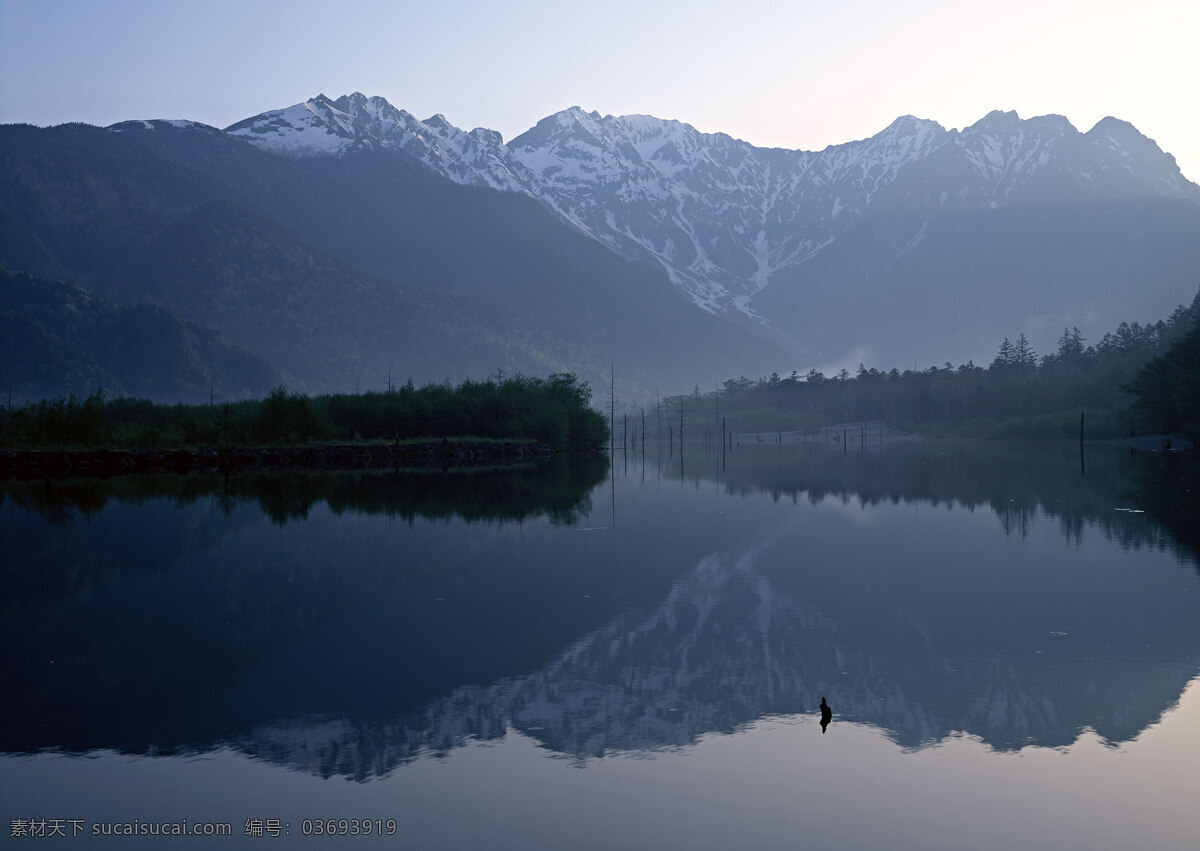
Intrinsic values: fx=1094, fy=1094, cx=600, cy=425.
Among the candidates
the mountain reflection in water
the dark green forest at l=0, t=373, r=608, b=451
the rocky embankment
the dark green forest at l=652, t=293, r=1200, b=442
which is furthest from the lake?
the dark green forest at l=652, t=293, r=1200, b=442

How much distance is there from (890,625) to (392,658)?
25.1 ft

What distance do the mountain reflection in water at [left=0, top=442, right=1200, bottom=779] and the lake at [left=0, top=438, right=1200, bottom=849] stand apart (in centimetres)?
7

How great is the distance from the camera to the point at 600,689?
1316cm

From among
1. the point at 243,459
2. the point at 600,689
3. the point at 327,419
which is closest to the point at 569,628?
the point at 600,689

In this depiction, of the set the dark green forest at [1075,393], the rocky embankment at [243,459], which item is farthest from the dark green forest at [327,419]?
the dark green forest at [1075,393]

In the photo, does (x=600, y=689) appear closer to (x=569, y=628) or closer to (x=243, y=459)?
(x=569, y=628)

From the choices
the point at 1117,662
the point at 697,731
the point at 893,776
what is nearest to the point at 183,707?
the point at 697,731

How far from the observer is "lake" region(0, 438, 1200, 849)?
9.52m

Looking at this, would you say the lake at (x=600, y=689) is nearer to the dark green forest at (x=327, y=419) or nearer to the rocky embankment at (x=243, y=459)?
the rocky embankment at (x=243, y=459)

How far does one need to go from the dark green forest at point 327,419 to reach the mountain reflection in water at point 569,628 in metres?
35.2

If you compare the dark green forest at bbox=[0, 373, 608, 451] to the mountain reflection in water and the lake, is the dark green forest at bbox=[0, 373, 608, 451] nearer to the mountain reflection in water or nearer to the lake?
the mountain reflection in water

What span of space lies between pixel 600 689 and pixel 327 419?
73247 millimetres

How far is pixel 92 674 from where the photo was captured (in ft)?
44.8

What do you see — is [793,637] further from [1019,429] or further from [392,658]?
[1019,429]
